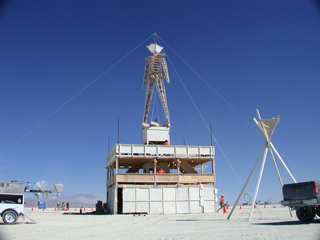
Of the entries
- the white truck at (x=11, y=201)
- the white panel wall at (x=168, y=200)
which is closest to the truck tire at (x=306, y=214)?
the white truck at (x=11, y=201)

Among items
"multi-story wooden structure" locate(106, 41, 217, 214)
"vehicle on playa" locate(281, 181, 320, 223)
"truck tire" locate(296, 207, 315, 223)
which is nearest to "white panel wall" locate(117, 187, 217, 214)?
"multi-story wooden structure" locate(106, 41, 217, 214)

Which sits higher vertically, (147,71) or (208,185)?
(147,71)

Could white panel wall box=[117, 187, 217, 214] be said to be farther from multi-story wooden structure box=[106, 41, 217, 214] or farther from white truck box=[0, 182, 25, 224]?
white truck box=[0, 182, 25, 224]

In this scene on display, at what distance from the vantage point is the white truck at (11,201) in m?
18.8

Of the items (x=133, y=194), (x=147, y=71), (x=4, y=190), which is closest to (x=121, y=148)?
(x=133, y=194)

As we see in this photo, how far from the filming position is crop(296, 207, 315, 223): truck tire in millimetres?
16062

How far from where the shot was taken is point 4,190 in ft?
63.4

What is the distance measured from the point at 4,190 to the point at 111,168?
70.9ft

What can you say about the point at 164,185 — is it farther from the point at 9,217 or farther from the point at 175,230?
the point at 175,230

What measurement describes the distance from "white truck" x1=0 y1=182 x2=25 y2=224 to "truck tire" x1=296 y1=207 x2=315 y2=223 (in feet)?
48.1

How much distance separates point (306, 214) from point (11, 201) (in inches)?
610

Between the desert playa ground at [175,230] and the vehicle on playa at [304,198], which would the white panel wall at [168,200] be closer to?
the desert playa ground at [175,230]

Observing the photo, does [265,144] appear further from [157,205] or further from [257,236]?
[157,205]

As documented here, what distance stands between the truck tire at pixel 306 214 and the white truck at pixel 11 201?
1467 centimetres
